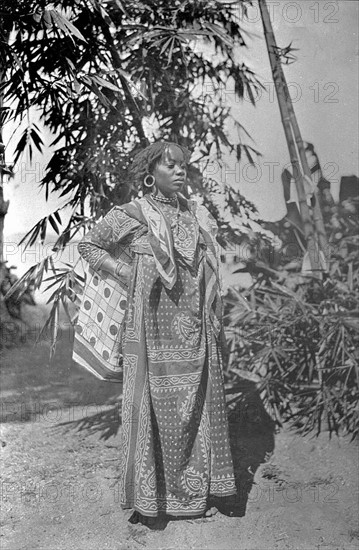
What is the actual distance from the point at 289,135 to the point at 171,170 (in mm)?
1199

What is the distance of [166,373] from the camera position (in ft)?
9.32

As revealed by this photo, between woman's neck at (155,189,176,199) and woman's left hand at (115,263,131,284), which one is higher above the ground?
woman's neck at (155,189,176,199)

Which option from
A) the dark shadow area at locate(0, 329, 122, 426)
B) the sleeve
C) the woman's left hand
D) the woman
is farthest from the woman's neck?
the dark shadow area at locate(0, 329, 122, 426)

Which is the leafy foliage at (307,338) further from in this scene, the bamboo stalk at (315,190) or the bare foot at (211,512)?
the bare foot at (211,512)

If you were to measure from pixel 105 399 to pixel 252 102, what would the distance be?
189 cm

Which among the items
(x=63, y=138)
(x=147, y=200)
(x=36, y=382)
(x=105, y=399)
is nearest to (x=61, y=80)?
(x=63, y=138)

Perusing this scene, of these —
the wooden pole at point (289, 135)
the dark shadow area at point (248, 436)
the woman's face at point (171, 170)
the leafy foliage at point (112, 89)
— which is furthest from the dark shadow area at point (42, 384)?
the wooden pole at point (289, 135)

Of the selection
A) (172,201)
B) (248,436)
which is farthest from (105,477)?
(172,201)

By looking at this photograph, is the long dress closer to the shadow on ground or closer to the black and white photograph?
the black and white photograph

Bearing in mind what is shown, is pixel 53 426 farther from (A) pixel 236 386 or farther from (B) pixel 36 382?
(A) pixel 236 386

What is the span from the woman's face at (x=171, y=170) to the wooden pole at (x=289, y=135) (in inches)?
44.4

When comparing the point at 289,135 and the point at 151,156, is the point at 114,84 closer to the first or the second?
the point at 151,156

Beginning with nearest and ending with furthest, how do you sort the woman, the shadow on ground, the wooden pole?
the woman
the shadow on ground
the wooden pole

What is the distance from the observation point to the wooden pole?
12.1ft
